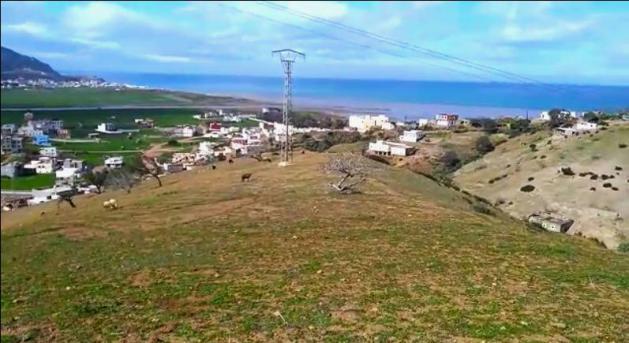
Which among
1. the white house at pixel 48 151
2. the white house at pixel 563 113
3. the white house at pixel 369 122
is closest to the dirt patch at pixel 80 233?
the white house at pixel 48 151

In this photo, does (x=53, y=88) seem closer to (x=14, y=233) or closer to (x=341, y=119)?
(x=14, y=233)

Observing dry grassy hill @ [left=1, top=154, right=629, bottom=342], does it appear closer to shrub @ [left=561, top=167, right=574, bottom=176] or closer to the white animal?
the white animal

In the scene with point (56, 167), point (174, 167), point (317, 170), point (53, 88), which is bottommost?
point (317, 170)

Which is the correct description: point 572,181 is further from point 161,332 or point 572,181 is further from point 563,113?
point 161,332

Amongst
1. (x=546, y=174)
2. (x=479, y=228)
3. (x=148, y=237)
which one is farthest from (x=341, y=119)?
(x=148, y=237)

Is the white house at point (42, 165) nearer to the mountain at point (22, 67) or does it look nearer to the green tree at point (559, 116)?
the mountain at point (22, 67)

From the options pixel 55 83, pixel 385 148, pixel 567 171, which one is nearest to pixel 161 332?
pixel 55 83

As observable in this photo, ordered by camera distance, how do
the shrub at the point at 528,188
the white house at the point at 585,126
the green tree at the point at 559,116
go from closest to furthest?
1. the white house at the point at 585,126
2. the green tree at the point at 559,116
3. the shrub at the point at 528,188
